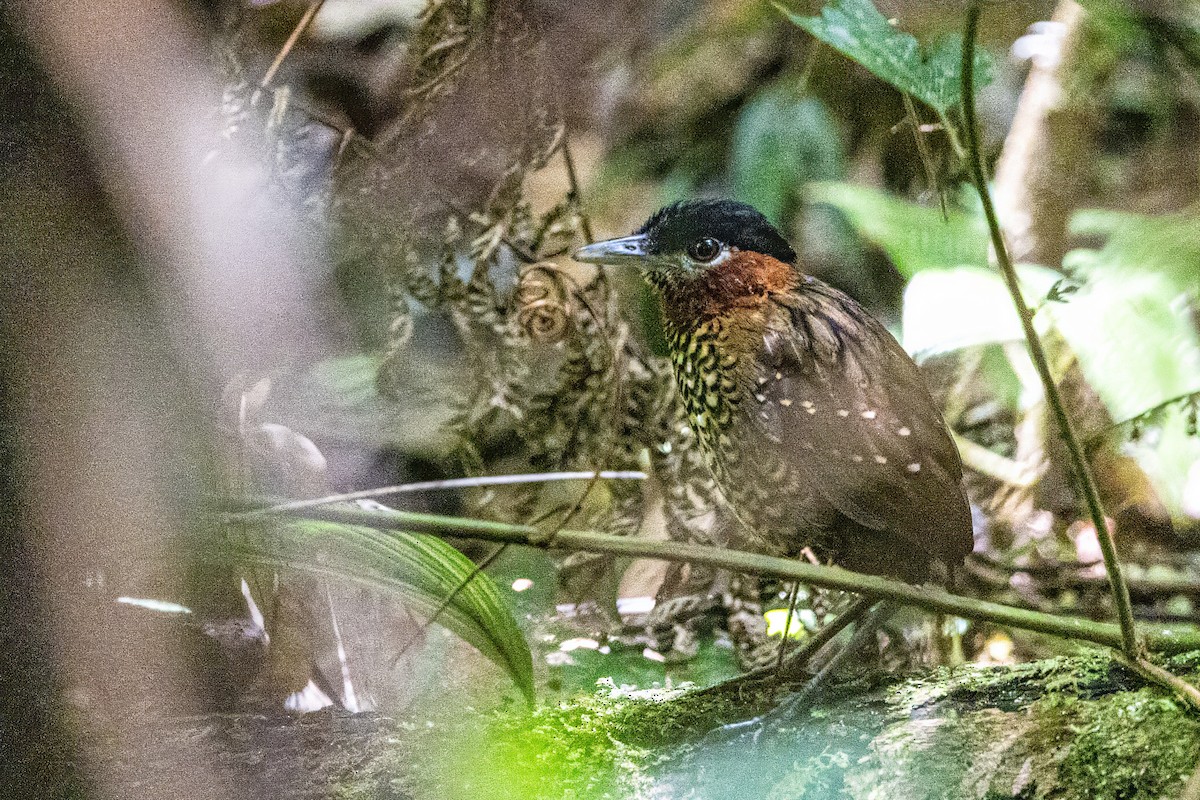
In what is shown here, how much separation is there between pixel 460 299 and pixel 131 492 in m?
0.56

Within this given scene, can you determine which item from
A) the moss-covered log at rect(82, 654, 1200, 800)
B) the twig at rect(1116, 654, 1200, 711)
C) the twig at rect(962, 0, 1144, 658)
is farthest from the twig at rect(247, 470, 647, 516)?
the twig at rect(1116, 654, 1200, 711)

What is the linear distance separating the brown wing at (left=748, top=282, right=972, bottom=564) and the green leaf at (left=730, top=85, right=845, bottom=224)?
0.76 ft

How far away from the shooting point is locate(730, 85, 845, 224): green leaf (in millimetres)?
1271

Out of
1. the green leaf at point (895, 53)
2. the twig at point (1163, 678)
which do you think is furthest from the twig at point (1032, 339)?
the green leaf at point (895, 53)

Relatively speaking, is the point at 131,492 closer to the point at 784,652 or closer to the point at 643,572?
the point at 643,572

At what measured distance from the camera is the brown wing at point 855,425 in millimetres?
1074

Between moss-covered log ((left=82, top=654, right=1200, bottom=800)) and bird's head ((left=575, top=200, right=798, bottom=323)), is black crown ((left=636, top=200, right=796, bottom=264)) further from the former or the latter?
moss-covered log ((left=82, top=654, right=1200, bottom=800))

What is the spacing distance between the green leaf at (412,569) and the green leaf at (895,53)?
0.80 meters

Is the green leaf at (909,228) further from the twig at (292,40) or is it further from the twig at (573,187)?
the twig at (292,40)

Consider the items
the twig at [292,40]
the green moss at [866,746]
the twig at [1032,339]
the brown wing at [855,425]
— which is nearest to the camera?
the twig at [1032,339]

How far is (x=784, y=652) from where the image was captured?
3.99 ft

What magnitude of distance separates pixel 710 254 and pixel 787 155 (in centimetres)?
25

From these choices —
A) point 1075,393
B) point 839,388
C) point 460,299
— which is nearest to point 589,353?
point 460,299

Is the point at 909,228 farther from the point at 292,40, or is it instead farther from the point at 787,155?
the point at 292,40
